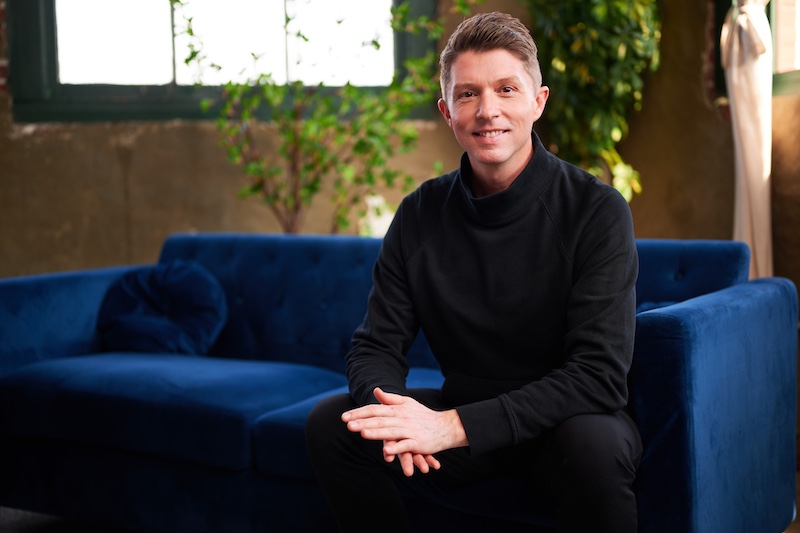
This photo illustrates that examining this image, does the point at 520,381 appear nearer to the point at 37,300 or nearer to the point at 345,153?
the point at 37,300

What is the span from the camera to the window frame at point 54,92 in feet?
13.3

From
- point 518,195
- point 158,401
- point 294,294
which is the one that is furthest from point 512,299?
point 294,294

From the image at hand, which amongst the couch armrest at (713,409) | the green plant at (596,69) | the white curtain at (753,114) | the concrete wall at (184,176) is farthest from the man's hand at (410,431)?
the green plant at (596,69)

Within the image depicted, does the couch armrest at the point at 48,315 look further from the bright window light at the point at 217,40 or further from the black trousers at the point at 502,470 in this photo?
the bright window light at the point at 217,40

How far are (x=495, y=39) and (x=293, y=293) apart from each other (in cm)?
137

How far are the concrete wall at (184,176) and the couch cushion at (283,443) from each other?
191 cm

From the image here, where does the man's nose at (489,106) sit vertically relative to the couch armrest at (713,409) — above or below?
above

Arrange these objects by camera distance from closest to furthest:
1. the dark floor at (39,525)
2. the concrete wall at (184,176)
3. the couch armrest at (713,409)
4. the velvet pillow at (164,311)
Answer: the couch armrest at (713,409) → the dark floor at (39,525) → the velvet pillow at (164,311) → the concrete wall at (184,176)

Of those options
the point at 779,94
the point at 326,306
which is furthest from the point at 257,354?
the point at 779,94

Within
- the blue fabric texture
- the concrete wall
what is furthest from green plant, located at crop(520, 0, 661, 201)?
the blue fabric texture

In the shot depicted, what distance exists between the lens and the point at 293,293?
9.62 feet

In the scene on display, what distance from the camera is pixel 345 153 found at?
14.6ft

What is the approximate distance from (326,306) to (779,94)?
1.65 meters

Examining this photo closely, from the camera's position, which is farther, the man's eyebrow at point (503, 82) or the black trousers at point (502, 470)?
the man's eyebrow at point (503, 82)
